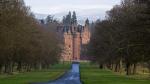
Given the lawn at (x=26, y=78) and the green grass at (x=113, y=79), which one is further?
the lawn at (x=26, y=78)

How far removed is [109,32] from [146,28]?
3713cm

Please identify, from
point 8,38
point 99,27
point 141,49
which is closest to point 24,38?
point 8,38

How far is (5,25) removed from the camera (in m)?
57.0

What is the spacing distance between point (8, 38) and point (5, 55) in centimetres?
1658

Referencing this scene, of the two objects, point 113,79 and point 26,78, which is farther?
point 26,78

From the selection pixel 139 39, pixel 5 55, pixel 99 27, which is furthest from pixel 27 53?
pixel 139 39

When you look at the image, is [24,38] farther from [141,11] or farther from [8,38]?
[141,11]

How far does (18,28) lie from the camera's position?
209 ft

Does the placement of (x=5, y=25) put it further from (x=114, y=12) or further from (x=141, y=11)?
(x=114, y=12)

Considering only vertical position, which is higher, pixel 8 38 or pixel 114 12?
pixel 114 12

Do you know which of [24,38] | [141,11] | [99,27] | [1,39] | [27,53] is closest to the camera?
[141,11]

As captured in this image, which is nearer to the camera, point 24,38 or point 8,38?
point 8,38

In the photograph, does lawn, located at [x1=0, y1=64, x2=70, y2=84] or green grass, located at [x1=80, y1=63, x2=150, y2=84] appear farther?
lawn, located at [x1=0, y1=64, x2=70, y2=84]

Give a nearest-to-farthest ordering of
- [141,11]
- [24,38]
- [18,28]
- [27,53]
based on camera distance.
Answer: [141,11], [18,28], [24,38], [27,53]
